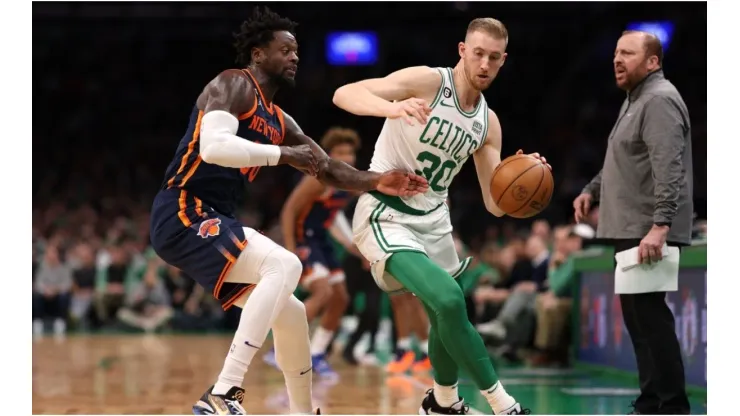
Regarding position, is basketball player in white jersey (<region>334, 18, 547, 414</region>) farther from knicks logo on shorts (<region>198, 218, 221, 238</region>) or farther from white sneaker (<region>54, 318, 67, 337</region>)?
white sneaker (<region>54, 318, 67, 337</region>)

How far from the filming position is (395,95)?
533 cm

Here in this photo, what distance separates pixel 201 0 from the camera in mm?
21016

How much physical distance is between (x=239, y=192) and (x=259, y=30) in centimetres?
92

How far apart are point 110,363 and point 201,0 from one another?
39.4ft

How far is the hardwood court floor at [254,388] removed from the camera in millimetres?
6570

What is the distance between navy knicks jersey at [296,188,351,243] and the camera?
1012 cm

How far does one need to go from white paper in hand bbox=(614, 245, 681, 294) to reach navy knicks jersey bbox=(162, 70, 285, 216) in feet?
7.61

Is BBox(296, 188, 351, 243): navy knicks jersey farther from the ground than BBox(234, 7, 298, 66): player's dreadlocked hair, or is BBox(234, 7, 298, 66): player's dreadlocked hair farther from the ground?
BBox(234, 7, 298, 66): player's dreadlocked hair

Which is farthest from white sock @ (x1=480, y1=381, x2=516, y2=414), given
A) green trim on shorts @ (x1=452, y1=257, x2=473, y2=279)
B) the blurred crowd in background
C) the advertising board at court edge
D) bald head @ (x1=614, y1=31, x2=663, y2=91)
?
the blurred crowd in background

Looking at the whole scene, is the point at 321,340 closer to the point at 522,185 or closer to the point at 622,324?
the point at 622,324

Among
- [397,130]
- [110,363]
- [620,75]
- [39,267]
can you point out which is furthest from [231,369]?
[39,267]

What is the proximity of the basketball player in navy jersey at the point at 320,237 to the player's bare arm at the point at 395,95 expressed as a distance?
163 inches

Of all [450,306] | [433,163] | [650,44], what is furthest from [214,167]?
[650,44]

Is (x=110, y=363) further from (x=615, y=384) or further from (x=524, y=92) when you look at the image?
(x=524, y=92)
